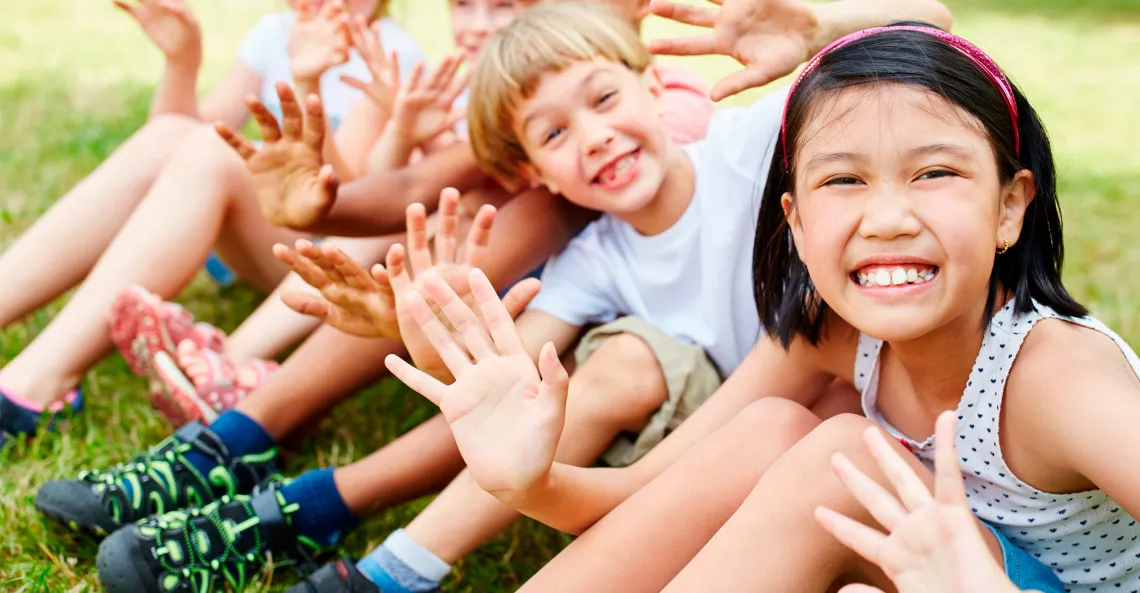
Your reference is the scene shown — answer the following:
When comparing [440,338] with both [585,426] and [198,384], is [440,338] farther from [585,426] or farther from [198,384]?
[198,384]

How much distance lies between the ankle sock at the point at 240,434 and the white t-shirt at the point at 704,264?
1.91 feet

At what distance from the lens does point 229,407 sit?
2.15m

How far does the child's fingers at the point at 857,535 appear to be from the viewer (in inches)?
42.1

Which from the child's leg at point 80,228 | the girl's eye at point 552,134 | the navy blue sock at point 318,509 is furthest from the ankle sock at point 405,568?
the child's leg at point 80,228

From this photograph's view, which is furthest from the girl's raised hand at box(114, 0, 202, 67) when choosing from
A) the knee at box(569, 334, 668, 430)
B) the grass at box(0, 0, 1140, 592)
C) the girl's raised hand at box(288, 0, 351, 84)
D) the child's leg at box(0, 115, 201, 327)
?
the knee at box(569, 334, 668, 430)

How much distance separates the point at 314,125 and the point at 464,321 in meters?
0.81

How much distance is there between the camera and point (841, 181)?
→ 1.35 metres

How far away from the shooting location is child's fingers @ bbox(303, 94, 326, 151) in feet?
6.54

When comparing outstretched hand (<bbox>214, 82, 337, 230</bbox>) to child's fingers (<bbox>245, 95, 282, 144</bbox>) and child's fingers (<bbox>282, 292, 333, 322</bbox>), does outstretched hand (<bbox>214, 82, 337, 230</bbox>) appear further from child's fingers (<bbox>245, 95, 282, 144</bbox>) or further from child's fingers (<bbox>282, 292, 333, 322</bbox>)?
child's fingers (<bbox>282, 292, 333, 322</bbox>)

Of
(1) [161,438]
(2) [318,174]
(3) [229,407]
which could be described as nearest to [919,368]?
(2) [318,174]

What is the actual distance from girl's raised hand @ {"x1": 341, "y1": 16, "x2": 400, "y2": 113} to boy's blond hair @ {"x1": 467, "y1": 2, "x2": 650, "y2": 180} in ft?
1.48

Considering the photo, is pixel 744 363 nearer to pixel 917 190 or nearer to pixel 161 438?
pixel 917 190

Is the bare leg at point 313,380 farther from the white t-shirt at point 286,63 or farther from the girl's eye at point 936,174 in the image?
the girl's eye at point 936,174

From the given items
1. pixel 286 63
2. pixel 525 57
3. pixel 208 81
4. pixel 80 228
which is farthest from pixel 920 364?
pixel 208 81
